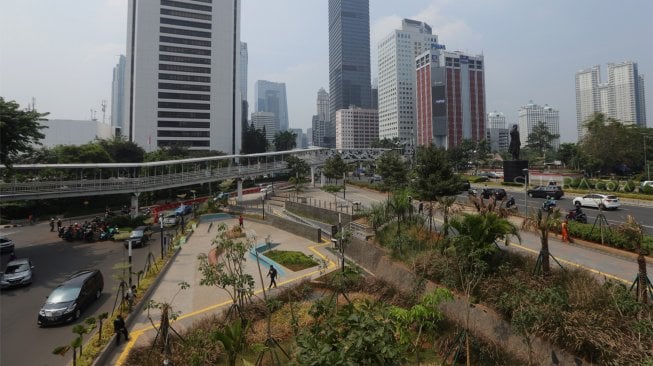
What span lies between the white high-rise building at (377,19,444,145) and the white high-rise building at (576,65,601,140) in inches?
2565

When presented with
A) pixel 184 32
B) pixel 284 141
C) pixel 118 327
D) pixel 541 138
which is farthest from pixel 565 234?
pixel 184 32

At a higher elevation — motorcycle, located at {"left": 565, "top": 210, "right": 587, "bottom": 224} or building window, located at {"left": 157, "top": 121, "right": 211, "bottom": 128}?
building window, located at {"left": 157, "top": 121, "right": 211, "bottom": 128}

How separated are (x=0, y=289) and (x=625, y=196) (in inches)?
1848

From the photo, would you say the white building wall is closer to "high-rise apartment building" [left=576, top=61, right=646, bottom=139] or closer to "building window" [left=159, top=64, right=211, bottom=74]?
"building window" [left=159, top=64, right=211, bottom=74]

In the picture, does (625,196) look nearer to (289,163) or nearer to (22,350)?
(289,163)

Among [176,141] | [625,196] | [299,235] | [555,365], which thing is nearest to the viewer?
[555,365]

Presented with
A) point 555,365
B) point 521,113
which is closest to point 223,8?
point 555,365

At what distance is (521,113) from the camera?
607 ft

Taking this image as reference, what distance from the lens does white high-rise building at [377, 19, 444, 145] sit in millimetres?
158500

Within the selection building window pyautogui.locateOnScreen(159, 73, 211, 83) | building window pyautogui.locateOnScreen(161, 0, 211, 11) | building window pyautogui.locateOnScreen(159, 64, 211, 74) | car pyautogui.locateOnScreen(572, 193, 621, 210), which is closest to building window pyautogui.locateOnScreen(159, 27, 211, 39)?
building window pyautogui.locateOnScreen(161, 0, 211, 11)

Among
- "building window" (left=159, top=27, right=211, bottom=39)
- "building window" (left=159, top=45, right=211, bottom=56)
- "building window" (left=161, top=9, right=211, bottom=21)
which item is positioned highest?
"building window" (left=161, top=9, right=211, bottom=21)

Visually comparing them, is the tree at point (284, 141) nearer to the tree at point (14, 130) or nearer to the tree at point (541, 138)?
the tree at point (541, 138)

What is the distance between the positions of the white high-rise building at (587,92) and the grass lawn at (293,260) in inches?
6434

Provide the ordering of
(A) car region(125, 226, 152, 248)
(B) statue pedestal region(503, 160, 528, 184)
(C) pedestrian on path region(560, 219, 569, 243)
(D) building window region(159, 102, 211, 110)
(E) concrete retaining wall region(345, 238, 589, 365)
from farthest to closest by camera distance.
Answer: (D) building window region(159, 102, 211, 110) → (B) statue pedestal region(503, 160, 528, 184) → (A) car region(125, 226, 152, 248) → (C) pedestrian on path region(560, 219, 569, 243) → (E) concrete retaining wall region(345, 238, 589, 365)
